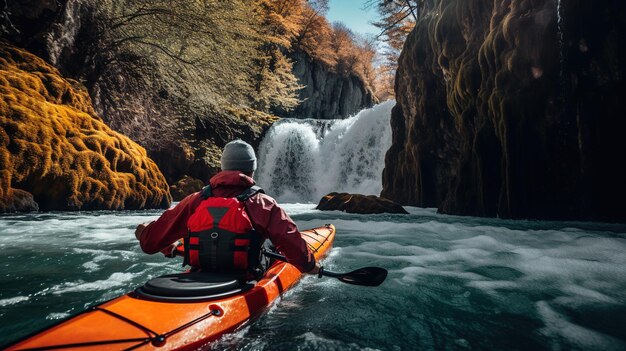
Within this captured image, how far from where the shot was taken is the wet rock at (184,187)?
52.5ft

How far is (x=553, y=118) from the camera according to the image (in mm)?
7164

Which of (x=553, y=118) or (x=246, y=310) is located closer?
(x=246, y=310)

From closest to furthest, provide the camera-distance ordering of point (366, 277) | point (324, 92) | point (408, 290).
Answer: point (366, 277) → point (408, 290) → point (324, 92)

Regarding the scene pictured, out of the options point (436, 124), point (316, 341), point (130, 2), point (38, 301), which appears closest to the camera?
point (316, 341)

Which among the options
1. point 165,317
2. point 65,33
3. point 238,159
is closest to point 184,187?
point 65,33

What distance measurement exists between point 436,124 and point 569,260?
7533 mm

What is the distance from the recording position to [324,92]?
29906 mm

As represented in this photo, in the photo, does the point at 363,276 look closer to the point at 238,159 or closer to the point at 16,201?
the point at 238,159

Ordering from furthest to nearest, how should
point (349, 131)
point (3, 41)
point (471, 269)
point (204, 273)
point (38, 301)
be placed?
point (349, 131) → point (3, 41) → point (471, 269) → point (38, 301) → point (204, 273)

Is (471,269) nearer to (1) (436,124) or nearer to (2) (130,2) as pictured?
(1) (436,124)

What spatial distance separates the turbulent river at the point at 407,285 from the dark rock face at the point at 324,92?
2184 centimetres

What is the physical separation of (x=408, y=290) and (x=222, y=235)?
1.85 meters

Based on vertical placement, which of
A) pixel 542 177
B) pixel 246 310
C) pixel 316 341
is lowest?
pixel 316 341

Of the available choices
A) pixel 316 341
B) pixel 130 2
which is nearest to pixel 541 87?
pixel 316 341
